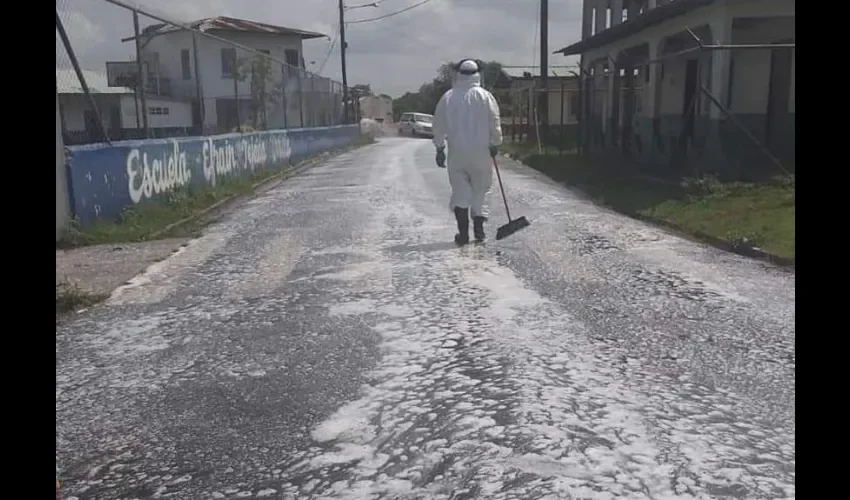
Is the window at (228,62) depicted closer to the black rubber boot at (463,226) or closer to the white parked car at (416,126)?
the black rubber boot at (463,226)

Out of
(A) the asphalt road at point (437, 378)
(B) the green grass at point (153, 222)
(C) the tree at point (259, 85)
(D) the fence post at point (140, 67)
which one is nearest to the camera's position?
(A) the asphalt road at point (437, 378)

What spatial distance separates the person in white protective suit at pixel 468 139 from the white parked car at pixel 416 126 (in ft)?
146

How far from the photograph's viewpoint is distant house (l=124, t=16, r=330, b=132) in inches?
492

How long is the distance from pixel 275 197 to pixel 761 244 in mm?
9532

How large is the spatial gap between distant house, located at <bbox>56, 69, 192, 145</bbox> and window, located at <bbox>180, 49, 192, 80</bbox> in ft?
3.58

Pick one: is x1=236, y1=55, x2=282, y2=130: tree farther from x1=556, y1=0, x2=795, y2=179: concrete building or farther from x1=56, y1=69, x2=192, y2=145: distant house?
x1=556, y1=0, x2=795, y2=179: concrete building

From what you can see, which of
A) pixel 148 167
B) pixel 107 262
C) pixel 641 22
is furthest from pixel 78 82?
pixel 641 22

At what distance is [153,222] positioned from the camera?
11.0 meters

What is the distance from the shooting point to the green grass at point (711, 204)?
9.08 m

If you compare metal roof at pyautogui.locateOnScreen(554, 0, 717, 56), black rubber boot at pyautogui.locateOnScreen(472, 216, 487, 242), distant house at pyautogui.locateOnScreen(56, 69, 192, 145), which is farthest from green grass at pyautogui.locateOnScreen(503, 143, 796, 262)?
distant house at pyautogui.locateOnScreen(56, 69, 192, 145)

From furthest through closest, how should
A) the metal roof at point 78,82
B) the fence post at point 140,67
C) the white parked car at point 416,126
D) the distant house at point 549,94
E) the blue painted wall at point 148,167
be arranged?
the white parked car at point 416,126
the distant house at point 549,94
the fence post at point 140,67
the blue painted wall at point 148,167
the metal roof at point 78,82

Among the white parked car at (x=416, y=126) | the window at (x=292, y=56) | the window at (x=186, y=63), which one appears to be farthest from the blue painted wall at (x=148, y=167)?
the white parked car at (x=416, y=126)
